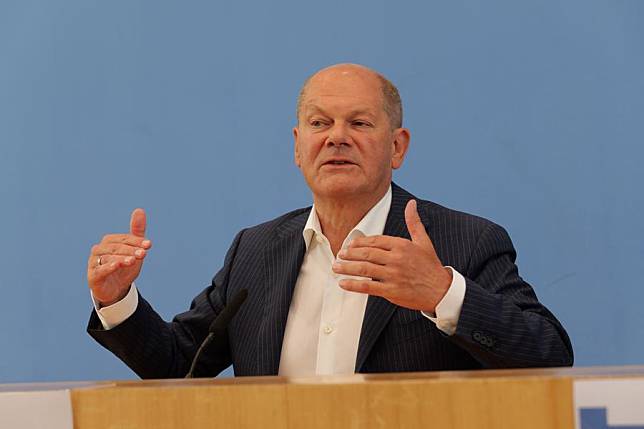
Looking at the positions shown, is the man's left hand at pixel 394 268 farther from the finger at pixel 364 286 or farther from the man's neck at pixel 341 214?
the man's neck at pixel 341 214

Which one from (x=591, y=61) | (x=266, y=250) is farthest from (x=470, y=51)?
(x=266, y=250)

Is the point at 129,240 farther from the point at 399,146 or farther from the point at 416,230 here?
the point at 399,146

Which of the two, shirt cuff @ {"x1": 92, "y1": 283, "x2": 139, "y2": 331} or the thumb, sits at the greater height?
the thumb

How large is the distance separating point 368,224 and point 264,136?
1.72 feet

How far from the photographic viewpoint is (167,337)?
1906mm

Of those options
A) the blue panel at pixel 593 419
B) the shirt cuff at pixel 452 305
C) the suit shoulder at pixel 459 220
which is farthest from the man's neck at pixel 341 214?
the blue panel at pixel 593 419

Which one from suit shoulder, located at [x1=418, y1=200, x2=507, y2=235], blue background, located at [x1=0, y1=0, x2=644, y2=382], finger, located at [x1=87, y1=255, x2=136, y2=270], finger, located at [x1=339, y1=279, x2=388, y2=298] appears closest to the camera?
finger, located at [x1=339, y1=279, x2=388, y2=298]

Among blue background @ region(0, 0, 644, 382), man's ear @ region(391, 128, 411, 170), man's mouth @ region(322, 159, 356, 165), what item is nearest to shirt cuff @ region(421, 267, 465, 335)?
man's mouth @ region(322, 159, 356, 165)

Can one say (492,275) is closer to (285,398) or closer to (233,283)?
(233,283)

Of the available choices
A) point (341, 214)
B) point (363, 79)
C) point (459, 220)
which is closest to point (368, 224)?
point (341, 214)

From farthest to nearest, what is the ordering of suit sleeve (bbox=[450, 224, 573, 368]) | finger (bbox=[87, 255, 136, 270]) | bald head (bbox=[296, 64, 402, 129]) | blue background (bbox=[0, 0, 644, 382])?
1. blue background (bbox=[0, 0, 644, 382])
2. bald head (bbox=[296, 64, 402, 129])
3. finger (bbox=[87, 255, 136, 270])
4. suit sleeve (bbox=[450, 224, 573, 368])

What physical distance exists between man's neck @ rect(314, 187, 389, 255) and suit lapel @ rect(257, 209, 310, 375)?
6cm

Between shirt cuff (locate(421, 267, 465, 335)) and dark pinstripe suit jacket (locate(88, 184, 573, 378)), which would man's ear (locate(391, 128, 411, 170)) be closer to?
dark pinstripe suit jacket (locate(88, 184, 573, 378))

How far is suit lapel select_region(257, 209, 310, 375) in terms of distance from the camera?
1.86m
